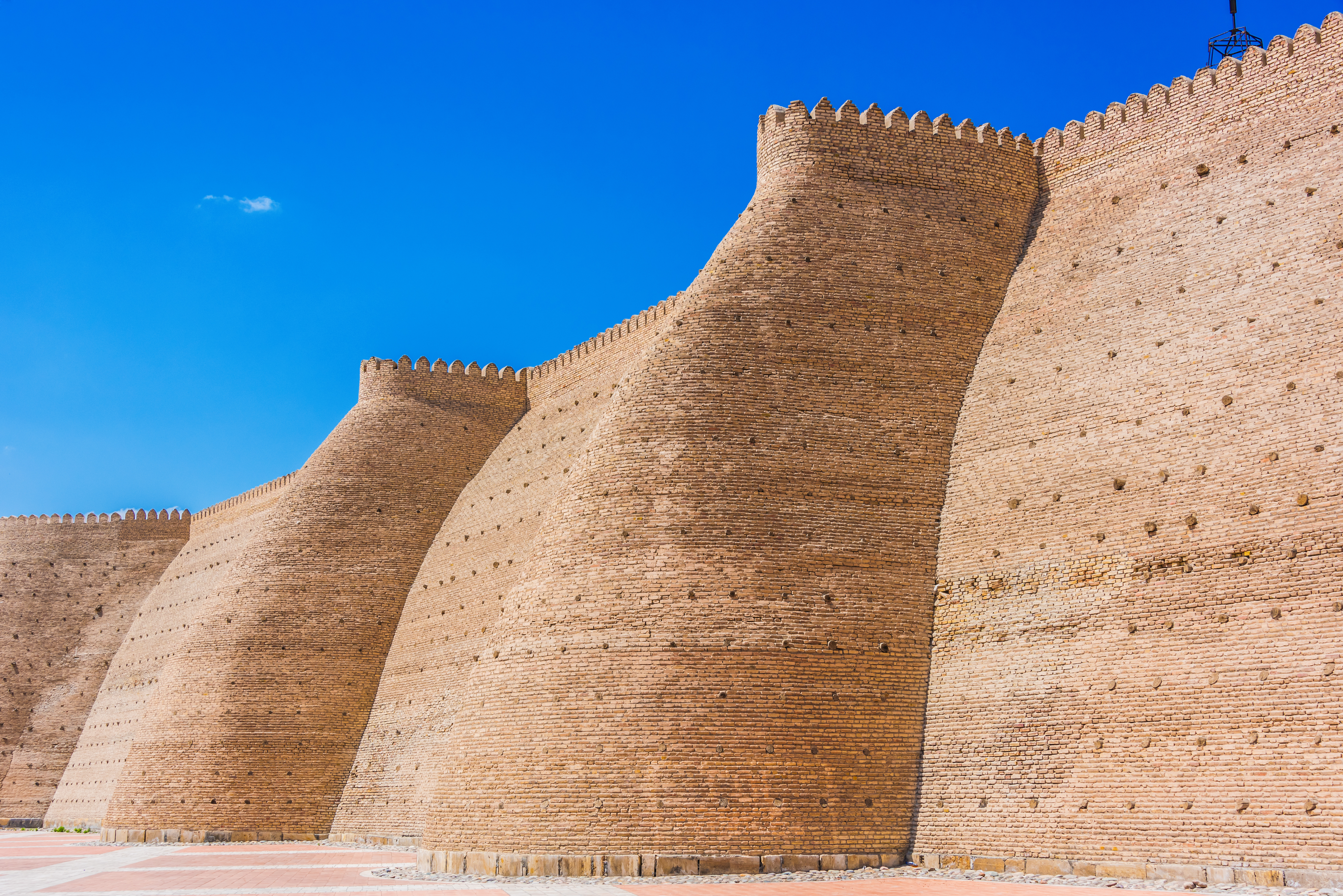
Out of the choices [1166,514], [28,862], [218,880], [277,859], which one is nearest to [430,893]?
[218,880]

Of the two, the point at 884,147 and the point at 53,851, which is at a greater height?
the point at 884,147

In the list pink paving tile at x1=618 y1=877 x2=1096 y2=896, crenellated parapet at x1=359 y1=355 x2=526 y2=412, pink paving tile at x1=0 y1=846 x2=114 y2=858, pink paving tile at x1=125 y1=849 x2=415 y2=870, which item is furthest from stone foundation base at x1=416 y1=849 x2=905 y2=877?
crenellated parapet at x1=359 y1=355 x2=526 y2=412

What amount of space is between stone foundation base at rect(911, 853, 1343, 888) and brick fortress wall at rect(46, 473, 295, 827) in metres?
19.4

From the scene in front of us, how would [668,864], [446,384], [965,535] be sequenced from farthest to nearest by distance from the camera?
[446,384]
[965,535]
[668,864]

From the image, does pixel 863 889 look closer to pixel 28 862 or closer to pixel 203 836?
pixel 28 862

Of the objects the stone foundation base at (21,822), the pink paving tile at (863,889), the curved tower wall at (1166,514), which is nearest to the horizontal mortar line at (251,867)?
the pink paving tile at (863,889)

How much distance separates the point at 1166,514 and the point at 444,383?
18.0 m

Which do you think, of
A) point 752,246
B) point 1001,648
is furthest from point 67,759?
point 1001,648

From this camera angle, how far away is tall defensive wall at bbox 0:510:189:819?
1294 inches

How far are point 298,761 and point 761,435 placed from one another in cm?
1237

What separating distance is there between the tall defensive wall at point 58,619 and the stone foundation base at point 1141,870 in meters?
26.8

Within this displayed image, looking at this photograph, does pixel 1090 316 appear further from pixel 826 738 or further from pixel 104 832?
pixel 104 832

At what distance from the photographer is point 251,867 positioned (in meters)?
17.1

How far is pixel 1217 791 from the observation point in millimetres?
11766
